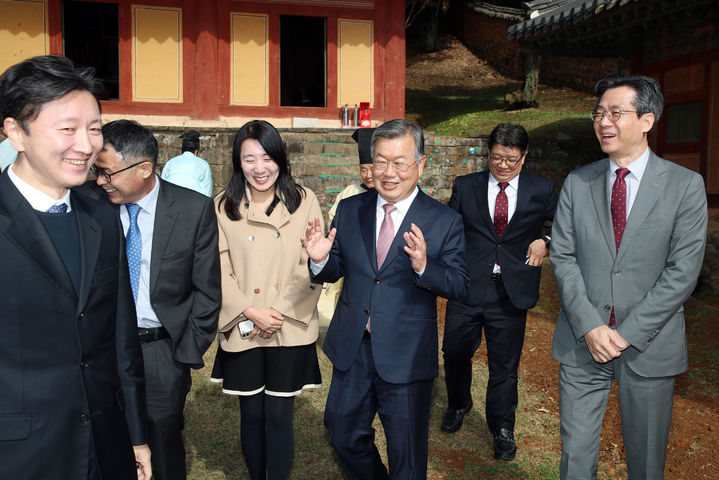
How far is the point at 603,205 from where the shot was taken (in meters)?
3.25

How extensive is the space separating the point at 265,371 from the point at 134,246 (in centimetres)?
110

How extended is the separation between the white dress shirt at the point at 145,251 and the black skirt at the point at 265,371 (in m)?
0.59

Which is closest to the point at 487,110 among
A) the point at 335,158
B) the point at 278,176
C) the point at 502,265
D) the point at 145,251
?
the point at 335,158

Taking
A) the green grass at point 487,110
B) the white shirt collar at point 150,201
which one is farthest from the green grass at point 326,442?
the green grass at point 487,110

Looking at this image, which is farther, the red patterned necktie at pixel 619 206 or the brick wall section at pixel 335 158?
the brick wall section at pixel 335 158

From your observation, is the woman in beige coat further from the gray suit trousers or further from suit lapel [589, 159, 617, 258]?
suit lapel [589, 159, 617, 258]

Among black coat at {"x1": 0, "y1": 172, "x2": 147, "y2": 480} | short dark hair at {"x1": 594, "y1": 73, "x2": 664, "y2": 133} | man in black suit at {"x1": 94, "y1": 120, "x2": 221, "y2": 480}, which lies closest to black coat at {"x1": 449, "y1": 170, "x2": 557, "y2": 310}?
short dark hair at {"x1": 594, "y1": 73, "x2": 664, "y2": 133}

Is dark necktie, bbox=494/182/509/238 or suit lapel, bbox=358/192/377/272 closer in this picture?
suit lapel, bbox=358/192/377/272

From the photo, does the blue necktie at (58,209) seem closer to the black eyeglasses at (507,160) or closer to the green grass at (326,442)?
the green grass at (326,442)

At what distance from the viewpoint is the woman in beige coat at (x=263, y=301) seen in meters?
3.56

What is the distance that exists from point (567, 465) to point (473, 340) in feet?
5.46

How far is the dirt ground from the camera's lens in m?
4.55

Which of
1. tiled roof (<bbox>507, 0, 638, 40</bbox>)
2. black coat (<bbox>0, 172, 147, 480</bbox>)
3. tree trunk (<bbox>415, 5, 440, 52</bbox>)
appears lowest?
black coat (<bbox>0, 172, 147, 480</bbox>)

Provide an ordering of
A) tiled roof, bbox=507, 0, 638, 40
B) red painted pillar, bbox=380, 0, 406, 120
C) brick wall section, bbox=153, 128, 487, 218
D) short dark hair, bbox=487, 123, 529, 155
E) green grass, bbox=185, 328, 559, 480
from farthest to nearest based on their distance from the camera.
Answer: red painted pillar, bbox=380, 0, 406, 120 < brick wall section, bbox=153, 128, 487, 218 < tiled roof, bbox=507, 0, 638, 40 < short dark hair, bbox=487, 123, 529, 155 < green grass, bbox=185, 328, 559, 480
